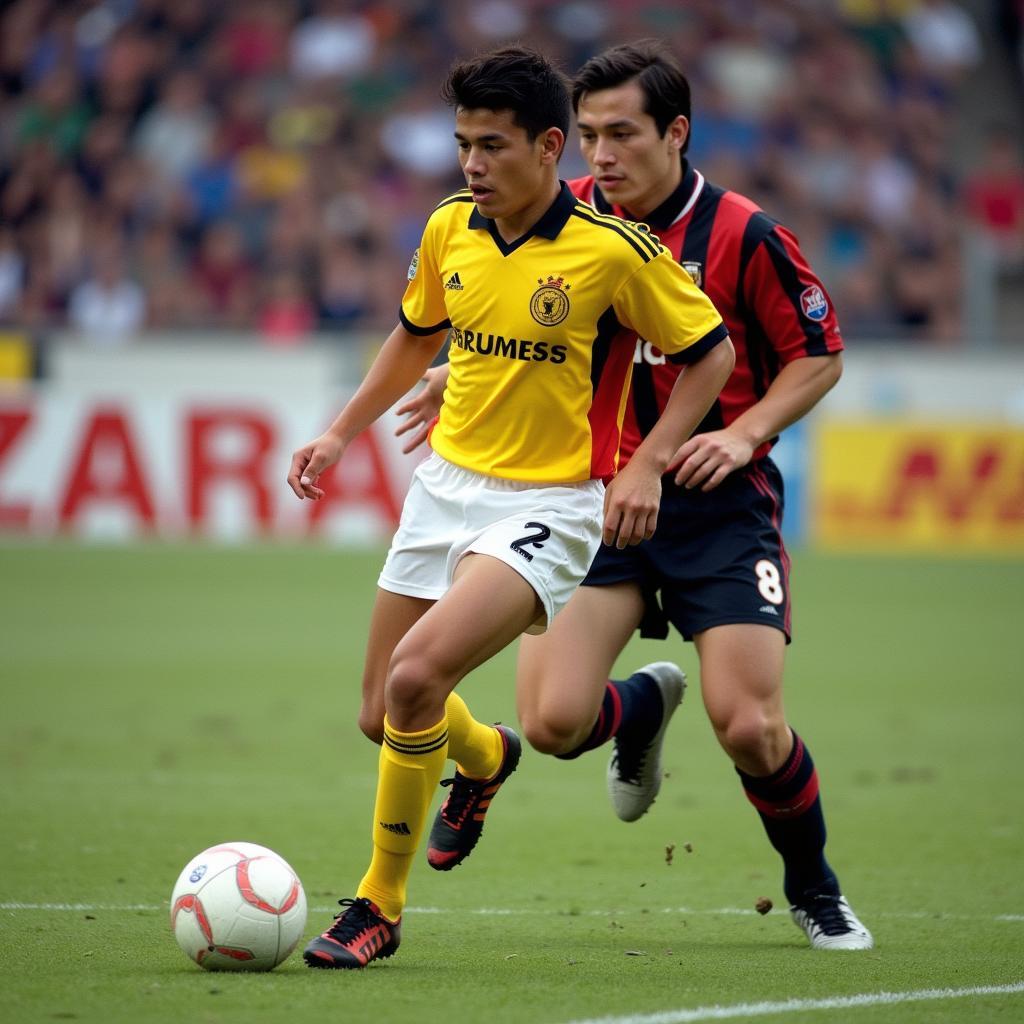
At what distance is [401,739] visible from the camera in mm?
4578

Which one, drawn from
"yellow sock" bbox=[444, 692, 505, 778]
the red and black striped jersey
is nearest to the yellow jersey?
the red and black striped jersey

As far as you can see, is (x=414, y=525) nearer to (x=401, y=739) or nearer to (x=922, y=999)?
(x=401, y=739)

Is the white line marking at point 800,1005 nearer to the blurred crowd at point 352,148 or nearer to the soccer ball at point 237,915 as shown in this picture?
the soccer ball at point 237,915

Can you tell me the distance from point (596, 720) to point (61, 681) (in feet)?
19.0

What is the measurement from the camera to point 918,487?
57.6 ft

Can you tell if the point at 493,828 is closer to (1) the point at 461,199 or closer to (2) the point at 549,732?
(2) the point at 549,732

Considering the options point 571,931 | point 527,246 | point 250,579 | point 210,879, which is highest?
point 527,246

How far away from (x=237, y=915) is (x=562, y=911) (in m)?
1.40

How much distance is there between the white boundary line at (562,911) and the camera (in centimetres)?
532

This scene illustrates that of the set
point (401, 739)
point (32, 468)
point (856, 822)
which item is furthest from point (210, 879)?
point (32, 468)

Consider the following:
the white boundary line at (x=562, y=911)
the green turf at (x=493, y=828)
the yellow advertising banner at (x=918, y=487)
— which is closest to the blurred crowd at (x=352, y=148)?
the yellow advertising banner at (x=918, y=487)

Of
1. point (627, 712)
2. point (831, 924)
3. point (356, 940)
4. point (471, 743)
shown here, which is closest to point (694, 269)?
point (627, 712)

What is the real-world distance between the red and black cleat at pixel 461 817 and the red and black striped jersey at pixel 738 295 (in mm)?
1073

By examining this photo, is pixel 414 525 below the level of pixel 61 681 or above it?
above
